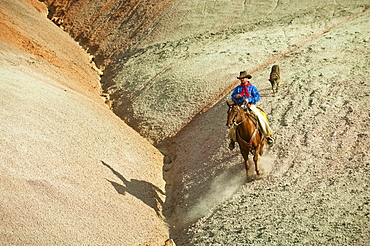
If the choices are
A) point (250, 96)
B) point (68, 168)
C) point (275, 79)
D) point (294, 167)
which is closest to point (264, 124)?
point (250, 96)

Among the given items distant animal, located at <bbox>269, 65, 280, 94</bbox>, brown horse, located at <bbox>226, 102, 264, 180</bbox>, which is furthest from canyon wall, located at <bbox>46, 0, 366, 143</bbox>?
brown horse, located at <bbox>226, 102, 264, 180</bbox>

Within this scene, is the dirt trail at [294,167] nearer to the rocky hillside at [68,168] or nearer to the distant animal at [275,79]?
the distant animal at [275,79]

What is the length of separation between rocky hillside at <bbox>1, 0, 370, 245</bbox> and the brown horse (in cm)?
104

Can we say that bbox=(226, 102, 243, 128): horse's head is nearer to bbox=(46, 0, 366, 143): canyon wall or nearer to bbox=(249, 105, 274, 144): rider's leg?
bbox=(249, 105, 274, 144): rider's leg

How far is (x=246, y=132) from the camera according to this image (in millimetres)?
18719

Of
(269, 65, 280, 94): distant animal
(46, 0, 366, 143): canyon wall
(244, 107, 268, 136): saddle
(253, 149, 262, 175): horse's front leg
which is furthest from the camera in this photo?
(46, 0, 366, 143): canyon wall

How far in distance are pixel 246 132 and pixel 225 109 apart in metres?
6.86

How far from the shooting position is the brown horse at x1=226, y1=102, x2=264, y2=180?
1798 cm

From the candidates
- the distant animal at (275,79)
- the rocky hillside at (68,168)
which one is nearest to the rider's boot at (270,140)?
the rocky hillside at (68,168)

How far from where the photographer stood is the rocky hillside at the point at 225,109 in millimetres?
17334

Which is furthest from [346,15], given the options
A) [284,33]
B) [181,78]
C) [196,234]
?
[196,234]

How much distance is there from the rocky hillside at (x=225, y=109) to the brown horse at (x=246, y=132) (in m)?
1.04

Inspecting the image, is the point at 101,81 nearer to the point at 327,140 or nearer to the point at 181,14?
the point at 181,14

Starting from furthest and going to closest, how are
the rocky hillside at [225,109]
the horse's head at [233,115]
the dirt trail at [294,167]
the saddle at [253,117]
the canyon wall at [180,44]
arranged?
1. the canyon wall at [180,44]
2. the saddle at [253,117]
3. the horse's head at [233,115]
4. the rocky hillside at [225,109]
5. the dirt trail at [294,167]
